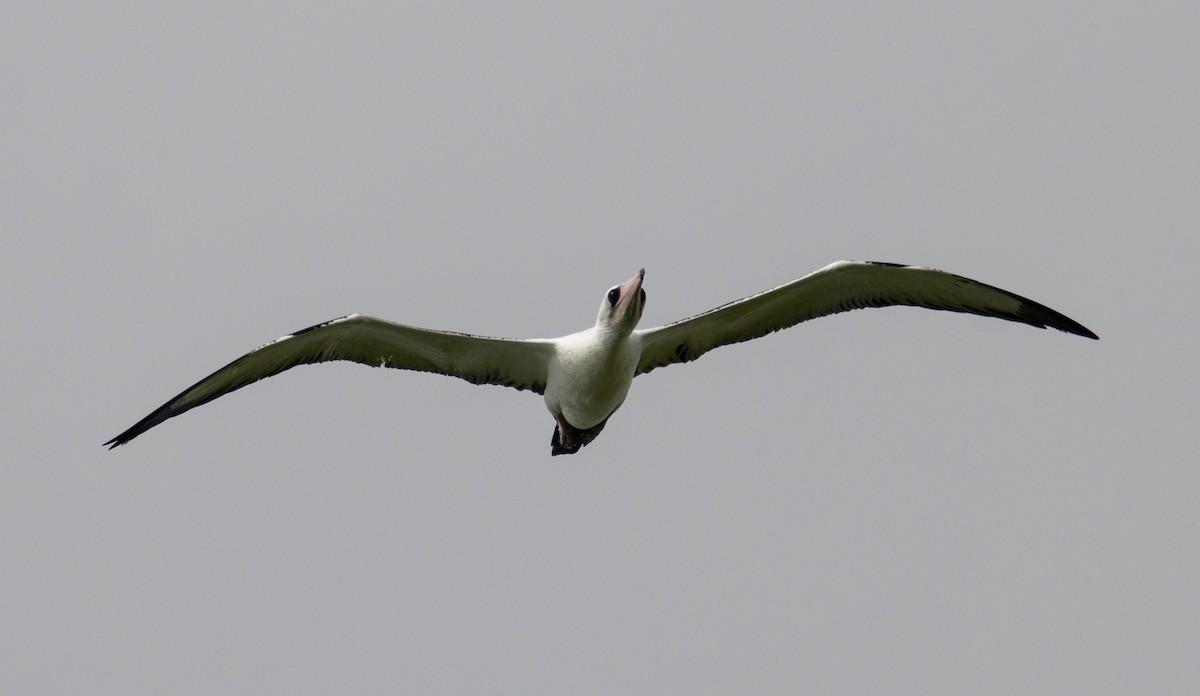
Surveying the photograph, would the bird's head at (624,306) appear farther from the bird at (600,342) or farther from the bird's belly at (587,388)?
the bird's belly at (587,388)

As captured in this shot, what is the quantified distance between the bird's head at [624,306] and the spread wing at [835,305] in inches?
24.0

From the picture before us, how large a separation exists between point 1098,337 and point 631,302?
5.34 metres

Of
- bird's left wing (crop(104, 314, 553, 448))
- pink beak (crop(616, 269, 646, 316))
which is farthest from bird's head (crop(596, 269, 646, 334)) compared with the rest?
bird's left wing (crop(104, 314, 553, 448))

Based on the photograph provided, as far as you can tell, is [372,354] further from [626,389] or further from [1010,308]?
[1010,308]

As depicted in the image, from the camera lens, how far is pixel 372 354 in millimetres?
17750

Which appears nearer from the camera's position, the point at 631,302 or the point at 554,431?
the point at 631,302

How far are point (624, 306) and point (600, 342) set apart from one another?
0.62 m

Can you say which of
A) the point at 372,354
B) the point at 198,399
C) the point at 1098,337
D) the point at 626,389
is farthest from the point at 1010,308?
the point at 198,399

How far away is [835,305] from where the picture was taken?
A: 17844mm

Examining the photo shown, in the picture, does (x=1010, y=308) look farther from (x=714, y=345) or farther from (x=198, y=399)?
(x=198, y=399)

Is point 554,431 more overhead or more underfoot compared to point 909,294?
more underfoot

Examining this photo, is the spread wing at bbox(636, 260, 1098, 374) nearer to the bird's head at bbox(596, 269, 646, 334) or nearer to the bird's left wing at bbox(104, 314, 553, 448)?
the bird's head at bbox(596, 269, 646, 334)

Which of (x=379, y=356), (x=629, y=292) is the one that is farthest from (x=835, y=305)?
(x=379, y=356)

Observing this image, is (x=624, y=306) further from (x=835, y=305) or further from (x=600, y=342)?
(x=835, y=305)
